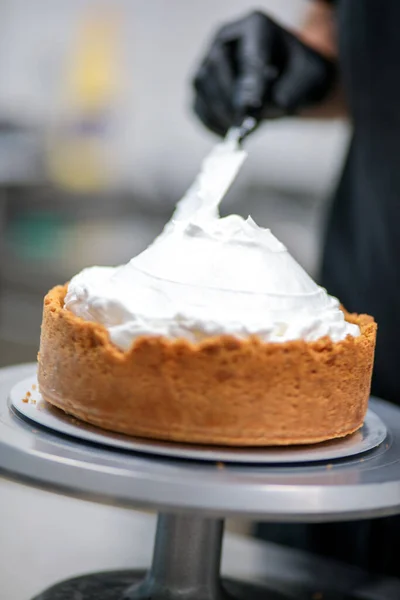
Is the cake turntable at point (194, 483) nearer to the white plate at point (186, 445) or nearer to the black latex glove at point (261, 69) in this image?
the white plate at point (186, 445)

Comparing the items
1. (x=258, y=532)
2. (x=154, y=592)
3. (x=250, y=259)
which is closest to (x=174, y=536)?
(x=154, y=592)

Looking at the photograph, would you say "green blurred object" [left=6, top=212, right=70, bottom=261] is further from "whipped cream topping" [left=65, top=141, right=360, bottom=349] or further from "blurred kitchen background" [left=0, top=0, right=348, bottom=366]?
"whipped cream topping" [left=65, top=141, right=360, bottom=349]

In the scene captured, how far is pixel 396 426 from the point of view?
0.94 metres

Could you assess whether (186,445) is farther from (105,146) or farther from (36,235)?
(105,146)

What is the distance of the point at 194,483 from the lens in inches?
26.3

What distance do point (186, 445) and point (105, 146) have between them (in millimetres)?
3293

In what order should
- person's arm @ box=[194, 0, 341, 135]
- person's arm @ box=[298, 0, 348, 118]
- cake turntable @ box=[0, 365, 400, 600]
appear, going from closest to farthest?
cake turntable @ box=[0, 365, 400, 600] < person's arm @ box=[194, 0, 341, 135] < person's arm @ box=[298, 0, 348, 118]

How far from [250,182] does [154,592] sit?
9.41ft

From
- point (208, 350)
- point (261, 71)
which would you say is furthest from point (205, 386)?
point (261, 71)

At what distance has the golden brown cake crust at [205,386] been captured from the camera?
2.51ft

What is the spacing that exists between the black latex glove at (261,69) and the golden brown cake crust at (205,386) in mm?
731

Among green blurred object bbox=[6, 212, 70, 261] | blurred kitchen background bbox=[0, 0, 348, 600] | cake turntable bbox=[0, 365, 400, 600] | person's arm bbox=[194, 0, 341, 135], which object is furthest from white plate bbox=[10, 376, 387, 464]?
green blurred object bbox=[6, 212, 70, 261]

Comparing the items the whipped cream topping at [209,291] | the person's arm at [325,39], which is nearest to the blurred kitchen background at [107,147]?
the person's arm at [325,39]

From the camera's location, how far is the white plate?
74cm
